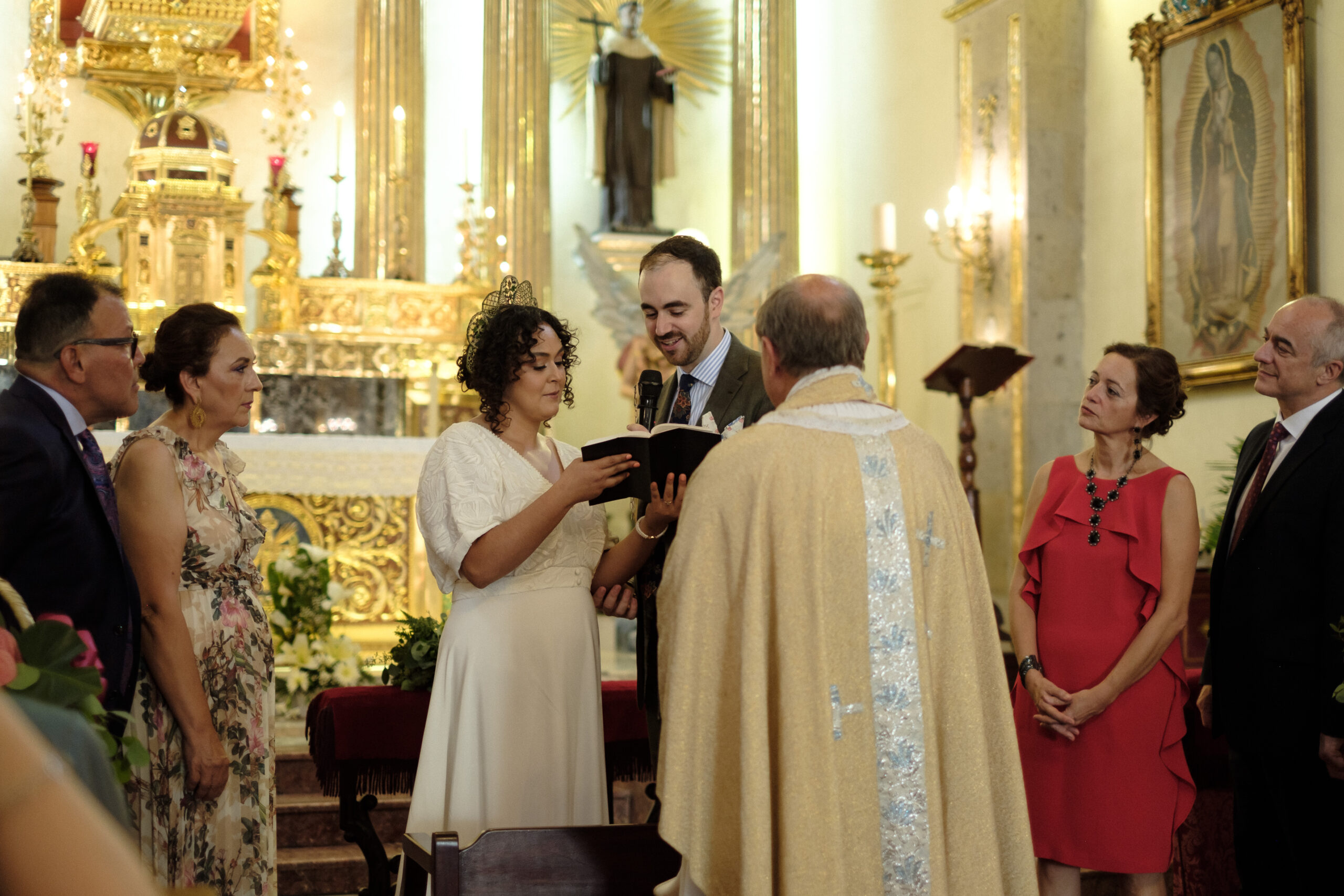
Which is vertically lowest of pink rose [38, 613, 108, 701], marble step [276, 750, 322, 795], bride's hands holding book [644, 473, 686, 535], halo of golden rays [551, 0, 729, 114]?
marble step [276, 750, 322, 795]

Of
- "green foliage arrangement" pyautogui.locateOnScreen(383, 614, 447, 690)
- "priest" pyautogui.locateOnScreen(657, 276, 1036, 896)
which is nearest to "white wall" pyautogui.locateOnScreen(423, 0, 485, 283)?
"green foliage arrangement" pyautogui.locateOnScreen(383, 614, 447, 690)

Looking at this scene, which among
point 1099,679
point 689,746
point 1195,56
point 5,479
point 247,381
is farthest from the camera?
point 1195,56

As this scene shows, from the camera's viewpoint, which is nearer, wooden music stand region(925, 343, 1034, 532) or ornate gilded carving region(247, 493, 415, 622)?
ornate gilded carving region(247, 493, 415, 622)

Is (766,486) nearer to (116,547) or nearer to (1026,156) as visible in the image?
(116,547)

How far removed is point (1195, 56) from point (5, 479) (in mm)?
6408

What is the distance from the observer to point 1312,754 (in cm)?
291

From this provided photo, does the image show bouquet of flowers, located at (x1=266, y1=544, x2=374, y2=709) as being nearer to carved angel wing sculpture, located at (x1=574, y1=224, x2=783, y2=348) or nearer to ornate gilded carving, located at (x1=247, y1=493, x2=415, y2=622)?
ornate gilded carving, located at (x1=247, y1=493, x2=415, y2=622)

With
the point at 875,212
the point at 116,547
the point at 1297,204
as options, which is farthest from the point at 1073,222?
the point at 116,547

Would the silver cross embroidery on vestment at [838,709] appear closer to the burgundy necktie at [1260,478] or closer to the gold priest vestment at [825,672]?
the gold priest vestment at [825,672]

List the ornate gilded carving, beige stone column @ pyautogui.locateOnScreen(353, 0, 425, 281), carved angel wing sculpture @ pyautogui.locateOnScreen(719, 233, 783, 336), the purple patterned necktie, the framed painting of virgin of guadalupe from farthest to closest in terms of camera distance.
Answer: carved angel wing sculpture @ pyautogui.locateOnScreen(719, 233, 783, 336), beige stone column @ pyautogui.locateOnScreen(353, 0, 425, 281), the ornate gilded carving, the framed painting of virgin of guadalupe, the purple patterned necktie

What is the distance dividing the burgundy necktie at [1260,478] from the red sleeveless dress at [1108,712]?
0.22 m

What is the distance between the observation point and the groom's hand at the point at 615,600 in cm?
277

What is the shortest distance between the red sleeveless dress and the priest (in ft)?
2.88

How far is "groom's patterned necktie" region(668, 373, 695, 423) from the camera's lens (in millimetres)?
2838
